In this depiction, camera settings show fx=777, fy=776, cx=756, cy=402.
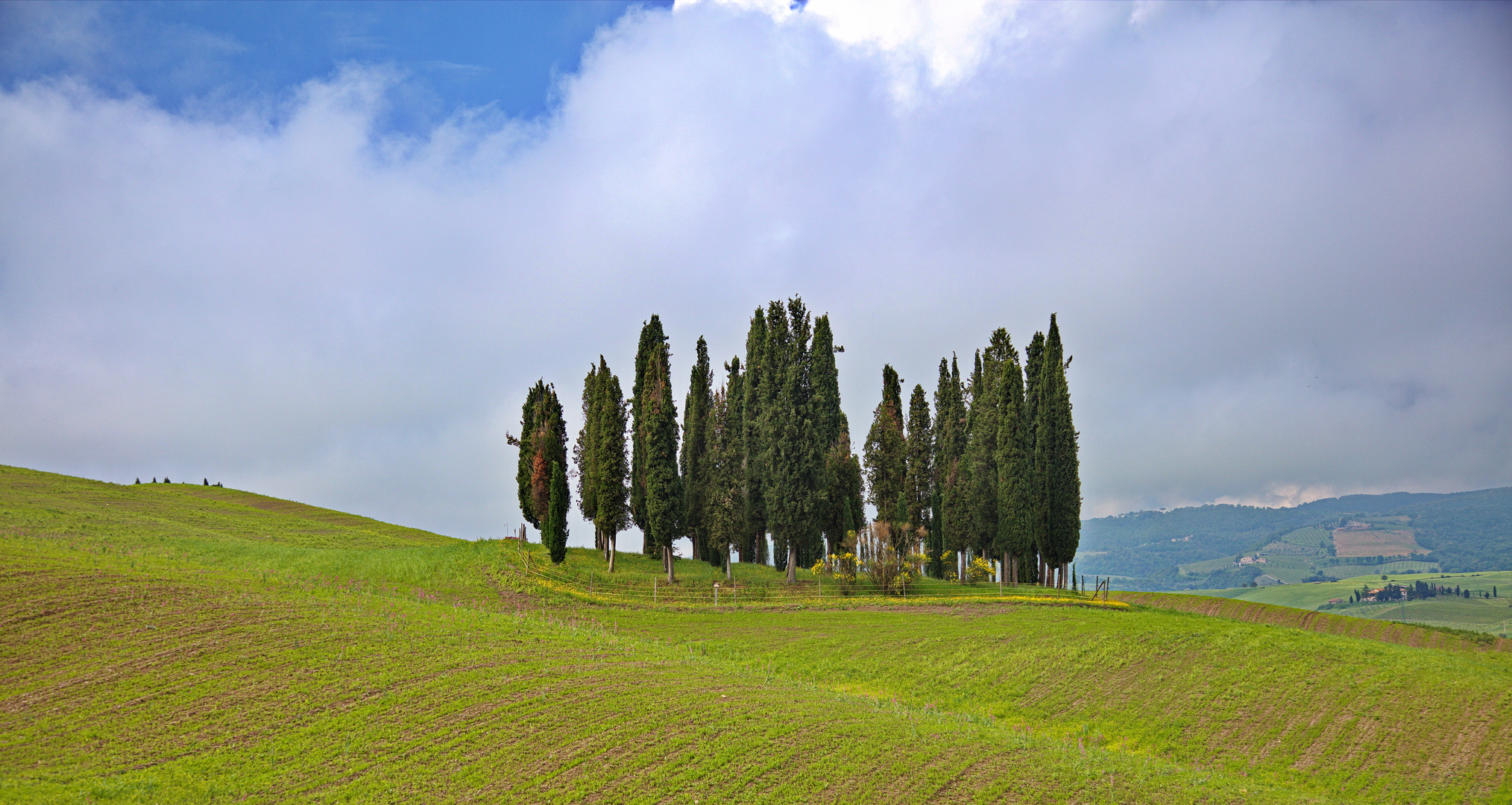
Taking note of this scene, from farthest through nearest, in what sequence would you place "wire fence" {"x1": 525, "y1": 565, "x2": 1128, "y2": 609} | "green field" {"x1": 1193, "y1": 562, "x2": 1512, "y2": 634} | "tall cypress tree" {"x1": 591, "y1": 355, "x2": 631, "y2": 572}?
"green field" {"x1": 1193, "y1": 562, "x2": 1512, "y2": 634} < "tall cypress tree" {"x1": 591, "y1": 355, "x2": 631, "y2": 572} < "wire fence" {"x1": 525, "y1": 565, "x2": 1128, "y2": 609}

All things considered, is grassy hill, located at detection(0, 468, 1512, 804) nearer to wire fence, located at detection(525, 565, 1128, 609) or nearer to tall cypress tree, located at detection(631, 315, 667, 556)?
wire fence, located at detection(525, 565, 1128, 609)

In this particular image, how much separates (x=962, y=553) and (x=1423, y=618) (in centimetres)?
6510

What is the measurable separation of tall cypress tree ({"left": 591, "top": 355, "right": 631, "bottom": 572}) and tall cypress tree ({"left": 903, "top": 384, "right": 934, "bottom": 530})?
68.4 feet

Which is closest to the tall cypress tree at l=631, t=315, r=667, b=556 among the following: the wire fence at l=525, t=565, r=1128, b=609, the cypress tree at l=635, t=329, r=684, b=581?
the cypress tree at l=635, t=329, r=684, b=581

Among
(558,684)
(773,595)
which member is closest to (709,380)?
(773,595)

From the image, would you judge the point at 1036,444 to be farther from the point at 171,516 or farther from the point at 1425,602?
the point at 1425,602

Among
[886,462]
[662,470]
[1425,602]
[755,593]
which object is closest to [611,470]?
[662,470]

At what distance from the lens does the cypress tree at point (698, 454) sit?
52562 millimetres

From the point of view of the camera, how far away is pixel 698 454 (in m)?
55.2

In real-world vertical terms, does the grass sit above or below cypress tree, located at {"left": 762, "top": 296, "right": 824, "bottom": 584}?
below

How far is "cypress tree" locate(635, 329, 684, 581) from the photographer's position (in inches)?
1818

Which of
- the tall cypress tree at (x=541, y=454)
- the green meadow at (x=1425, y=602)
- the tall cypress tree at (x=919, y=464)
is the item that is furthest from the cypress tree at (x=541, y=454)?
the green meadow at (x=1425, y=602)

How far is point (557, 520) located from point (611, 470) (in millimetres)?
4789

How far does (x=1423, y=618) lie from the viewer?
84.6 meters
